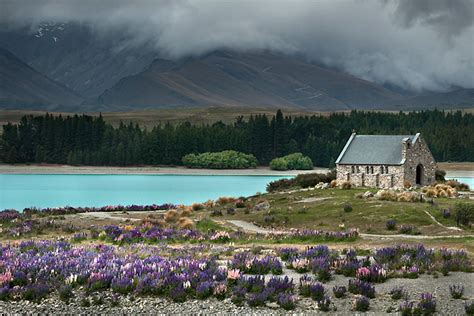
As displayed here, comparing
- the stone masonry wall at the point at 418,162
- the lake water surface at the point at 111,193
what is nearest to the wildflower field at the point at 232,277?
the stone masonry wall at the point at 418,162

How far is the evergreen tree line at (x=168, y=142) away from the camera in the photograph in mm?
152625

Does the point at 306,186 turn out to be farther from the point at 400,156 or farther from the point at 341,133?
the point at 341,133

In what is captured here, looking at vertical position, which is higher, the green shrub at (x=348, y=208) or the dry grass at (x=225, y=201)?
the green shrub at (x=348, y=208)

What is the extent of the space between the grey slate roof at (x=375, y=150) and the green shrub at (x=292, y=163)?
77027 millimetres

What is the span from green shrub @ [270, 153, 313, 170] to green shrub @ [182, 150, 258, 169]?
5.47 meters

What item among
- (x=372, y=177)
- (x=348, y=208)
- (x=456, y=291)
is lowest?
(x=456, y=291)

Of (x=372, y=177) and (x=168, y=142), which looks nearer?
(x=372, y=177)

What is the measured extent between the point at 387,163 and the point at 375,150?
9.22 ft

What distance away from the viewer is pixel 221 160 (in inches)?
5832

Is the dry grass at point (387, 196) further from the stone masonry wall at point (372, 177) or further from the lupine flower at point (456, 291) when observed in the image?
the lupine flower at point (456, 291)

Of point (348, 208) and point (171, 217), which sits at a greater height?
point (348, 208)

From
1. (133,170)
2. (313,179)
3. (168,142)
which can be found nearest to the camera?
(313,179)

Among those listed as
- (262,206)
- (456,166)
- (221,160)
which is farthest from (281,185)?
(456,166)

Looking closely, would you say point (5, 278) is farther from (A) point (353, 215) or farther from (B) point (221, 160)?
(B) point (221, 160)
